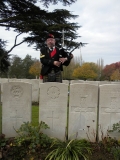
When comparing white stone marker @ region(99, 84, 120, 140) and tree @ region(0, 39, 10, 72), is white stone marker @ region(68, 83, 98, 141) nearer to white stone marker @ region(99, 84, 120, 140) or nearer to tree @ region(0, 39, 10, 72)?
white stone marker @ region(99, 84, 120, 140)

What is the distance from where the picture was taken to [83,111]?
159 inches

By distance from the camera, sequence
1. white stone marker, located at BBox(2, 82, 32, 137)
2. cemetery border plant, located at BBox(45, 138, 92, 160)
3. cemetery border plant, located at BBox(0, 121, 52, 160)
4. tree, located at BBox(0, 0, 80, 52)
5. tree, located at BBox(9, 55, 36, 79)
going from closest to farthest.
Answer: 1. cemetery border plant, located at BBox(45, 138, 92, 160)
2. cemetery border plant, located at BBox(0, 121, 52, 160)
3. white stone marker, located at BBox(2, 82, 32, 137)
4. tree, located at BBox(0, 0, 80, 52)
5. tree, located at BBox(9, 55, 36, 79)

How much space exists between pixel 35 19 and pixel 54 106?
27.1ft

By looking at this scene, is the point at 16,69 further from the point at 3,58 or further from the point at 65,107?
the point at 65,107

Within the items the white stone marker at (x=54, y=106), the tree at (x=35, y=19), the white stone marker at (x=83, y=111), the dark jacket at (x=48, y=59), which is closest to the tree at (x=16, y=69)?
the tree at (x=35, y=19)

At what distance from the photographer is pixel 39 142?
11.8 ft

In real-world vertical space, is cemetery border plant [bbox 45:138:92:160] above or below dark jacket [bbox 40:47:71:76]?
below

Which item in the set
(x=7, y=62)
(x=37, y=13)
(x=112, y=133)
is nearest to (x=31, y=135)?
(x=112, y=133)

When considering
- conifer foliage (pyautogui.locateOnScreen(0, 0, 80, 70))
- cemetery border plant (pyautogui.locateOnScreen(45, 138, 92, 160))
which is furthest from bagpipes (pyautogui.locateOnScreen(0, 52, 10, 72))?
cemetery border plant (pyautogui.locateOnScreen(45, 138, 92, 160))

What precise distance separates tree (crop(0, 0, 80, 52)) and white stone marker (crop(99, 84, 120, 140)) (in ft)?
24.8

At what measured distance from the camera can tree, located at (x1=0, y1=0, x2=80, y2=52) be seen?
11.2 m

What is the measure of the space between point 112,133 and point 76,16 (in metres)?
9.30

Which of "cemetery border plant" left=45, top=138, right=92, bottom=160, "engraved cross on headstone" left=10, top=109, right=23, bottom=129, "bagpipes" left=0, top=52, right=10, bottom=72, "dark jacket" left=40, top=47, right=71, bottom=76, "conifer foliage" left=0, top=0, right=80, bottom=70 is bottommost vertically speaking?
"cemetery border plant" left=45, top=138, right=92, bottom=160

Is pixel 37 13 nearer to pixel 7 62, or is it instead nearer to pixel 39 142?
pixel 7 62
